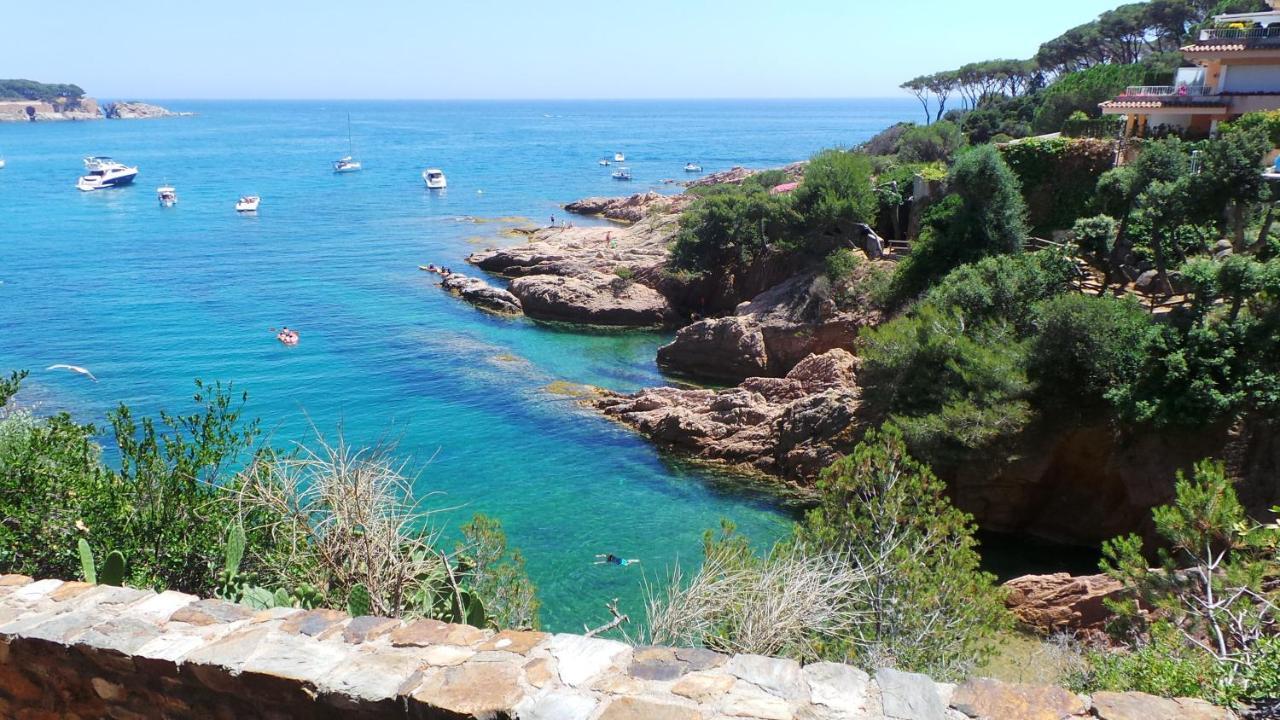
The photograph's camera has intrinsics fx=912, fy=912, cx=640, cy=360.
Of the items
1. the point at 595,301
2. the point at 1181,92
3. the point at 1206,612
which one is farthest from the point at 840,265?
the point at 1206,612

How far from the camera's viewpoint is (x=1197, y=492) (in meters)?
10.2

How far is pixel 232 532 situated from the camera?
364 inches

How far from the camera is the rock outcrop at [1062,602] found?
1493 centimetres

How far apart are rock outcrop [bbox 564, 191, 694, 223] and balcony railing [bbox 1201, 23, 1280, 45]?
3340cm

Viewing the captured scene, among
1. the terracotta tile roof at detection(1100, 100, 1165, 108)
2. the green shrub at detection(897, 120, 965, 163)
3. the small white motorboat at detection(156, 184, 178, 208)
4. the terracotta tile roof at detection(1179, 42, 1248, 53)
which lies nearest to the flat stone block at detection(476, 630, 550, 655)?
the terracotta tile roof at detection(1100, 100, 1165, 108)

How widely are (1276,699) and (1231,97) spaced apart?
31537 mm

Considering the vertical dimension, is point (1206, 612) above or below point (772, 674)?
below

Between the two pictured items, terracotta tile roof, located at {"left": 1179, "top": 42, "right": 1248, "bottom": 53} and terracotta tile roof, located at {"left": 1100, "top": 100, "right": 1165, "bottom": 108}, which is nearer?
terracotta tile roof, located at {"left": 1179, "top": 42, "right": 1248, "bottom": 53}

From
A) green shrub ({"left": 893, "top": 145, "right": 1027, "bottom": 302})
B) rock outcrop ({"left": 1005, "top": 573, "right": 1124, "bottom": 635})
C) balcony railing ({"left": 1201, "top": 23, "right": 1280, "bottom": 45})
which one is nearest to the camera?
rock outcrop ({"left": 1005, "top": 573, "right": 1124, "bottom": 635})

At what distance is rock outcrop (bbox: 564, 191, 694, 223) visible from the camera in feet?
209

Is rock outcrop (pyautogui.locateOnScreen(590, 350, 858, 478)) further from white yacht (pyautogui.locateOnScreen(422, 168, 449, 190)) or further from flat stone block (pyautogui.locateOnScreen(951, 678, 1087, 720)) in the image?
white yacht (pyautogui.locateOnScreen(422, 168, 449, 190))

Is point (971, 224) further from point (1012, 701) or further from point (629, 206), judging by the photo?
point (629, 206)

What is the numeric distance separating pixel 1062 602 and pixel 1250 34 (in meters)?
→ 25.4

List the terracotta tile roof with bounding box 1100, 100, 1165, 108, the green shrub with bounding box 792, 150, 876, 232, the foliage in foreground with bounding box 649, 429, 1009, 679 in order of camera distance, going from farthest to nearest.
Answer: the green shrub with bounding box 792, 150, 876, 232
the terracotta tile roof with bounding box 1100, 100, 1165, 108
the foliage in foreground with bounding box 649, 429, 1009, 679
